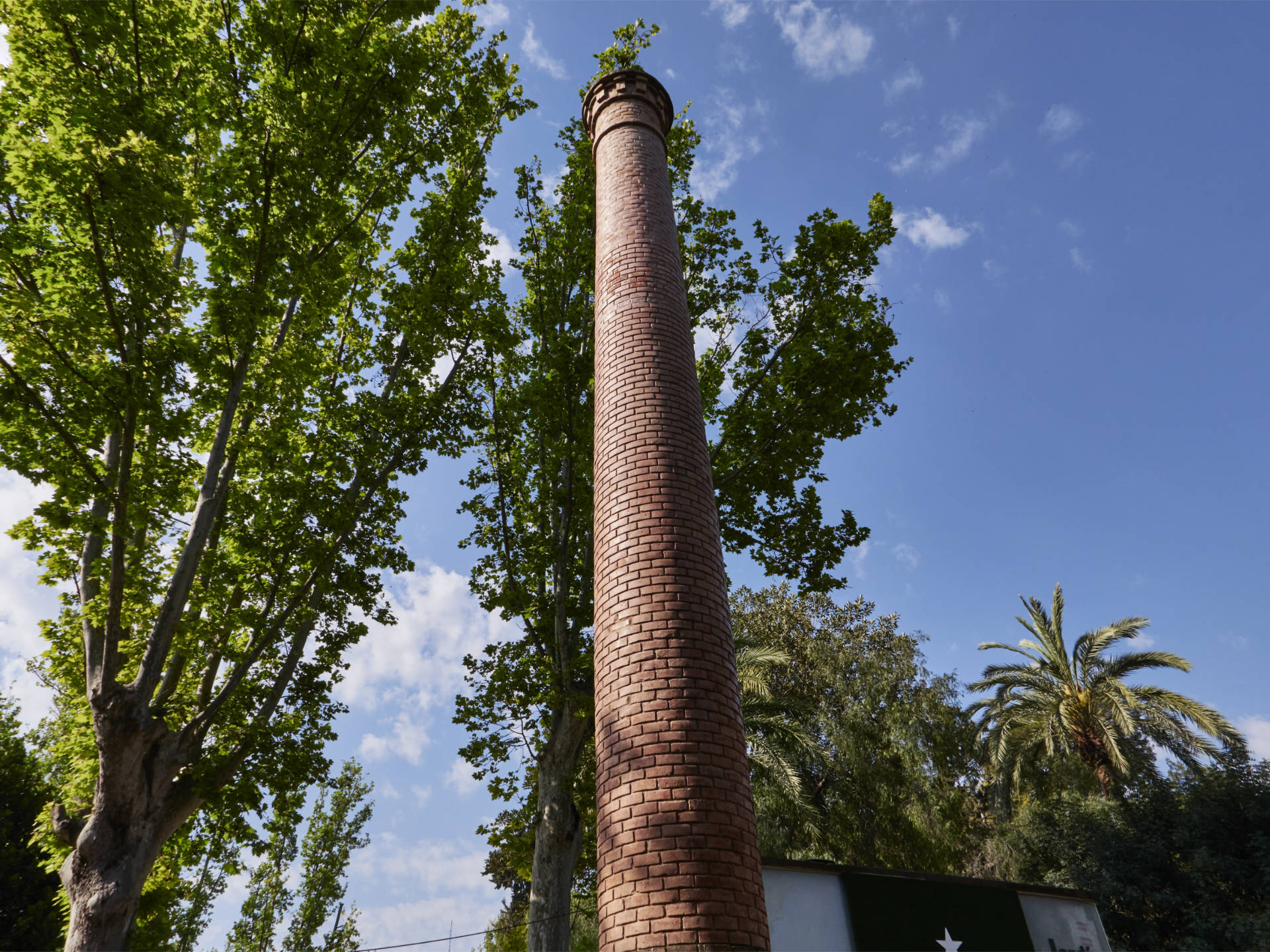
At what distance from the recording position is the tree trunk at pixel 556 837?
28.4 ft

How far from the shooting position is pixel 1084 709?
17.1m

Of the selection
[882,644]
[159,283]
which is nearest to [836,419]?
[159,283]

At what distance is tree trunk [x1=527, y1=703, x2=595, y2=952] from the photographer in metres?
8.65

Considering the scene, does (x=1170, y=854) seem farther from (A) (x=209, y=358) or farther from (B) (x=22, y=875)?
(B) (x=22, y=875)

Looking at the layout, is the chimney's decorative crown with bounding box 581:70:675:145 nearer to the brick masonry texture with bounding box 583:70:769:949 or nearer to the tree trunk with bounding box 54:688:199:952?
the brick masonry texture with bounding box 583:70:769:949

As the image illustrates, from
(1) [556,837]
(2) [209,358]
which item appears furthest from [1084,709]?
(2) [209,358]

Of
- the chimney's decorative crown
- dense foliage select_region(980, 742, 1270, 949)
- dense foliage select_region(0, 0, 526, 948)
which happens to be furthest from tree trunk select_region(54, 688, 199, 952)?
dense foliage select_region(980, 742, 1270, 949)

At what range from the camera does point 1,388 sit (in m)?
7.13

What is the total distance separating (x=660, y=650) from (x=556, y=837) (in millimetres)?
5098

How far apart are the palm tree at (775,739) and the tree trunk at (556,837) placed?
18.7 ft

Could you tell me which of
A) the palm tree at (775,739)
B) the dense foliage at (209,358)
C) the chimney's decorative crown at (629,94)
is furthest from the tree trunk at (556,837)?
the chimney's decorative crown at (629,94)

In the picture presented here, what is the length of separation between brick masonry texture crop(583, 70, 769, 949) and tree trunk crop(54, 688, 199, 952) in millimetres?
4958

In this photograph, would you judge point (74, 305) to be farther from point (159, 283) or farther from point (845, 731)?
point (845, 731)

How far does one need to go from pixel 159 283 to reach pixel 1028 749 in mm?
19760
